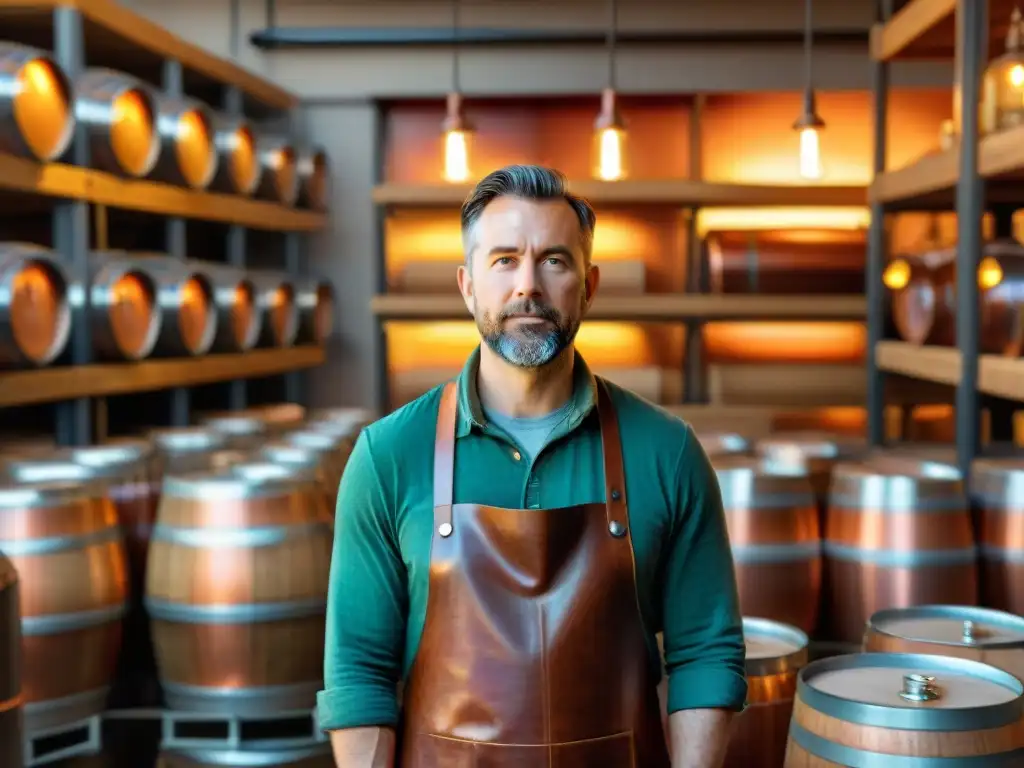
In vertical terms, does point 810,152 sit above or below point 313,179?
below

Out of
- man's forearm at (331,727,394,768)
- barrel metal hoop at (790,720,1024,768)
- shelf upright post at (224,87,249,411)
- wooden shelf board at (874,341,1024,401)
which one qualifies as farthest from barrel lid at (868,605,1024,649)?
shelf upright post at (224,87,249,411)

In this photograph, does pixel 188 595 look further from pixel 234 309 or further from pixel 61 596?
pixel 234 309

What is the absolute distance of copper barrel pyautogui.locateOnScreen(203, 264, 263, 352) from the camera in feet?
20.3

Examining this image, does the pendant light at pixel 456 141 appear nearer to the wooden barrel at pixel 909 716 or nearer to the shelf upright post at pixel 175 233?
the shelf upright post at pixel 175 233

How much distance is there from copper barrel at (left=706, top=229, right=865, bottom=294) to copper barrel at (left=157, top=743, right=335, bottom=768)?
4.39 metres

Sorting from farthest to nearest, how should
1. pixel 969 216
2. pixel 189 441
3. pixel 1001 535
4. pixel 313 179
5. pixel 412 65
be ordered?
pixel 412 65
pixel 313 179
pixel 189 441
pixel 969 216
pixel 1001 535

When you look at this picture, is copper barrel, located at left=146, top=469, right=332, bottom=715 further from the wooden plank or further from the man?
the wooden plank

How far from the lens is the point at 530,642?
184 centimetres

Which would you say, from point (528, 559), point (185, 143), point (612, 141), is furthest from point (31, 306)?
point (528, 559)

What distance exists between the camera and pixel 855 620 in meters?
3.39

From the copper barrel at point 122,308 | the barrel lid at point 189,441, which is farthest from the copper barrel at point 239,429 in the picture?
the copper barrel at point 122,308

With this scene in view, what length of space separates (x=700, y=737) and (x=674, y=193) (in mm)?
5429

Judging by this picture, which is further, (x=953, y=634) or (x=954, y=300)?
(x=954, y=300)

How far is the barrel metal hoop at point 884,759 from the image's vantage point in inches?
79.7
